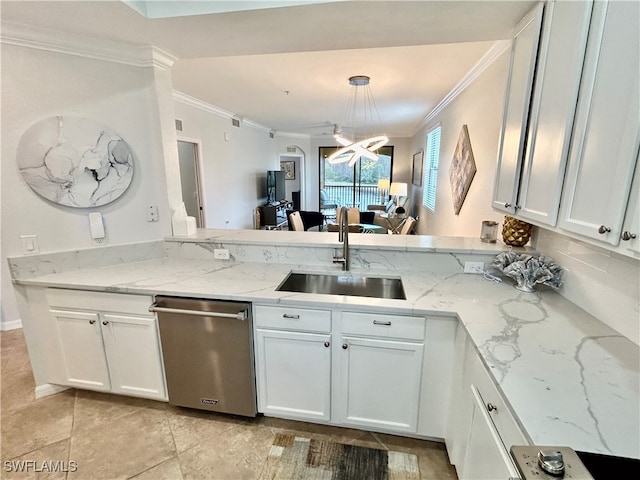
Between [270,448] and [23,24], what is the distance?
9.15 ft

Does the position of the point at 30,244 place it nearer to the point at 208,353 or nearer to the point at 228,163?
the point at 208,353

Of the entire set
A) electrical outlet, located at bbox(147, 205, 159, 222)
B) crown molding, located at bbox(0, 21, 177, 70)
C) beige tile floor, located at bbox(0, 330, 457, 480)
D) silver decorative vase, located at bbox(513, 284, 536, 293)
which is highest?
crown molding, located at bbox(0, 21, 177, 70)

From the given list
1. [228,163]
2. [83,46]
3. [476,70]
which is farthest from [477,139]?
[228,163]

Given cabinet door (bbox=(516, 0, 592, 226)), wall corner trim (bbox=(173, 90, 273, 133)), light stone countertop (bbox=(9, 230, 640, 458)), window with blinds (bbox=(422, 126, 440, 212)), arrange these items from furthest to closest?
window with blinds (bbox=(422, 126, 440, 212)) → wall corner trim (bbox=(173, 90, 273, 133)) → cabinet door (bbox=(516, 0, 592, 226)) → light stone countertop (bbox=(9, 230, 640, 458))

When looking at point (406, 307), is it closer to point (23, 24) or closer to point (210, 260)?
point (210, 260)

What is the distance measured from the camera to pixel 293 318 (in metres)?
1.63

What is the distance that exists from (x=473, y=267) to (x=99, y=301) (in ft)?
7.72

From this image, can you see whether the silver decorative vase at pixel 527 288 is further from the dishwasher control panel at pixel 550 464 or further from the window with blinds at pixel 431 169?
the window with blinds at pixel 431 169

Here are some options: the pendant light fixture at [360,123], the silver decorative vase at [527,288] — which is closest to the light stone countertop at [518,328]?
the silver decorative vase at [527,288]

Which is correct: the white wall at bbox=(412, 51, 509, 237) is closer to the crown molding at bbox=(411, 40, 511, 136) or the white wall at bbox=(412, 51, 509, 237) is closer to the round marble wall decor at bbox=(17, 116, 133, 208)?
the crown molding at bbox=(411, 40, 511, 136)

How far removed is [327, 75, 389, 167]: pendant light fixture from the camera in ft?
13.4

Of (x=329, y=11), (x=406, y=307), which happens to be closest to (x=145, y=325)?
(x=406, y=307)

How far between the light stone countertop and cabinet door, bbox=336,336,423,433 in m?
0.23

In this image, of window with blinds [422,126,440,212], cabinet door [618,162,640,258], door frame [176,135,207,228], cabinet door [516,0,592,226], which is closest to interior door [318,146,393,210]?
window with blinds [422,126,440,212]
